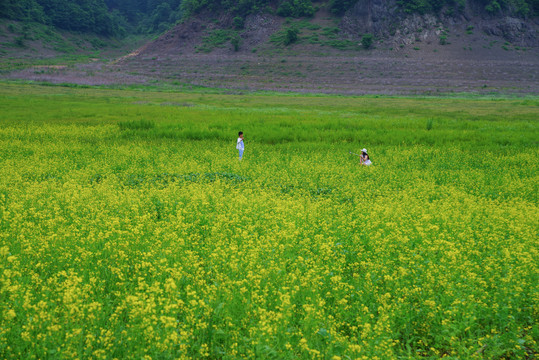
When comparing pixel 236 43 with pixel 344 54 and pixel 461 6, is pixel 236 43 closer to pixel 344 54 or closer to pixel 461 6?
pixel 344 54

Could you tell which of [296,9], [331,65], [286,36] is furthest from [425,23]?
[296,9]

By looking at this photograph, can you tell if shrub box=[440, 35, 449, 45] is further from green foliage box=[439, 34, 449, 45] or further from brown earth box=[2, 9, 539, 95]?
brown earth box=[2, 9, 539, 95]

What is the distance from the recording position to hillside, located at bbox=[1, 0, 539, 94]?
213 ft

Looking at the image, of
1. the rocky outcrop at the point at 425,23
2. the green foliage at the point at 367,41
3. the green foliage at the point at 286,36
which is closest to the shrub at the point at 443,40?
the rocky outcrop at the point at 425,23

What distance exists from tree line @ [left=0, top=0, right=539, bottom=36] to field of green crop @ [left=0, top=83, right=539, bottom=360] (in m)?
90.1

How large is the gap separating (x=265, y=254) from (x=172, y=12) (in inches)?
5664

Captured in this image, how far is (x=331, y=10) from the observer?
335 ft

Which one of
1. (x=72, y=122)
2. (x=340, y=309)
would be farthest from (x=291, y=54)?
(x=340, y=309)

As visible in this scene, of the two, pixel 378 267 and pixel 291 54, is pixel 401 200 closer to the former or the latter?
pixel 378 267

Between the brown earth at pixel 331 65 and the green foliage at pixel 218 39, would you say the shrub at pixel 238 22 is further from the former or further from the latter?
Answer: the green foliage at pixel 218 39

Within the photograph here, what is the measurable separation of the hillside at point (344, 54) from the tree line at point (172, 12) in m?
1.60

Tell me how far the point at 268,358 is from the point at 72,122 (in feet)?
88.0

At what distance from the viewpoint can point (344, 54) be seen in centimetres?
8050

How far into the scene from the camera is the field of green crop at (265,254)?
479 centimetres
